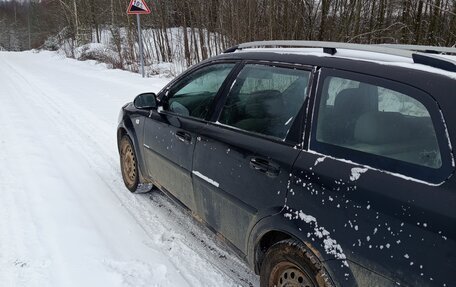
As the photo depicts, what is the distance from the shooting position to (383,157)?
6.32 ft

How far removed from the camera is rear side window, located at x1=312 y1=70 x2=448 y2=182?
1.81 metres

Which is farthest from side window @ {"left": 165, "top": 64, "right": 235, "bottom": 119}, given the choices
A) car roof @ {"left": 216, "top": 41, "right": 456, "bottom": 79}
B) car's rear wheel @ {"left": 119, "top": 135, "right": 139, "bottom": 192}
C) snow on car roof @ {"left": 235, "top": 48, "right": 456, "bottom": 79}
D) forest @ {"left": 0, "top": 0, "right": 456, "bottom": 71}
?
forest @ {"left": 0, "top": 0, "right": 456, "bottom": 71}

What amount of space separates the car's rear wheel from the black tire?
2471 millimetres

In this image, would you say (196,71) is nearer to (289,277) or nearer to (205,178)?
(205,178)

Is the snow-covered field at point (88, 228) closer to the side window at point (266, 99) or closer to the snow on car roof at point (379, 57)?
the side window at point (266, 99)

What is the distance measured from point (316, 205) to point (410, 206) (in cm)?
51

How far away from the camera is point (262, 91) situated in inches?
118

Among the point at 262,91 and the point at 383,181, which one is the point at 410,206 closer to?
the point at 383,181

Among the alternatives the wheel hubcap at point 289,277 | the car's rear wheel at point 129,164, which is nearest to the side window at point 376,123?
the wheel hubcap at point 289,277

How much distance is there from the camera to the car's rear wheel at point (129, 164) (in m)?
4.63

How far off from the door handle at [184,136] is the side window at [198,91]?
0.17 m

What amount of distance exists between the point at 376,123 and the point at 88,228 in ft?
9.24

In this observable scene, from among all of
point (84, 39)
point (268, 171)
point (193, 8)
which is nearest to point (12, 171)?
point (268, 171)

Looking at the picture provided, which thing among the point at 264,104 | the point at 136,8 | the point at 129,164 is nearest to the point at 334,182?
the point at 264,104
